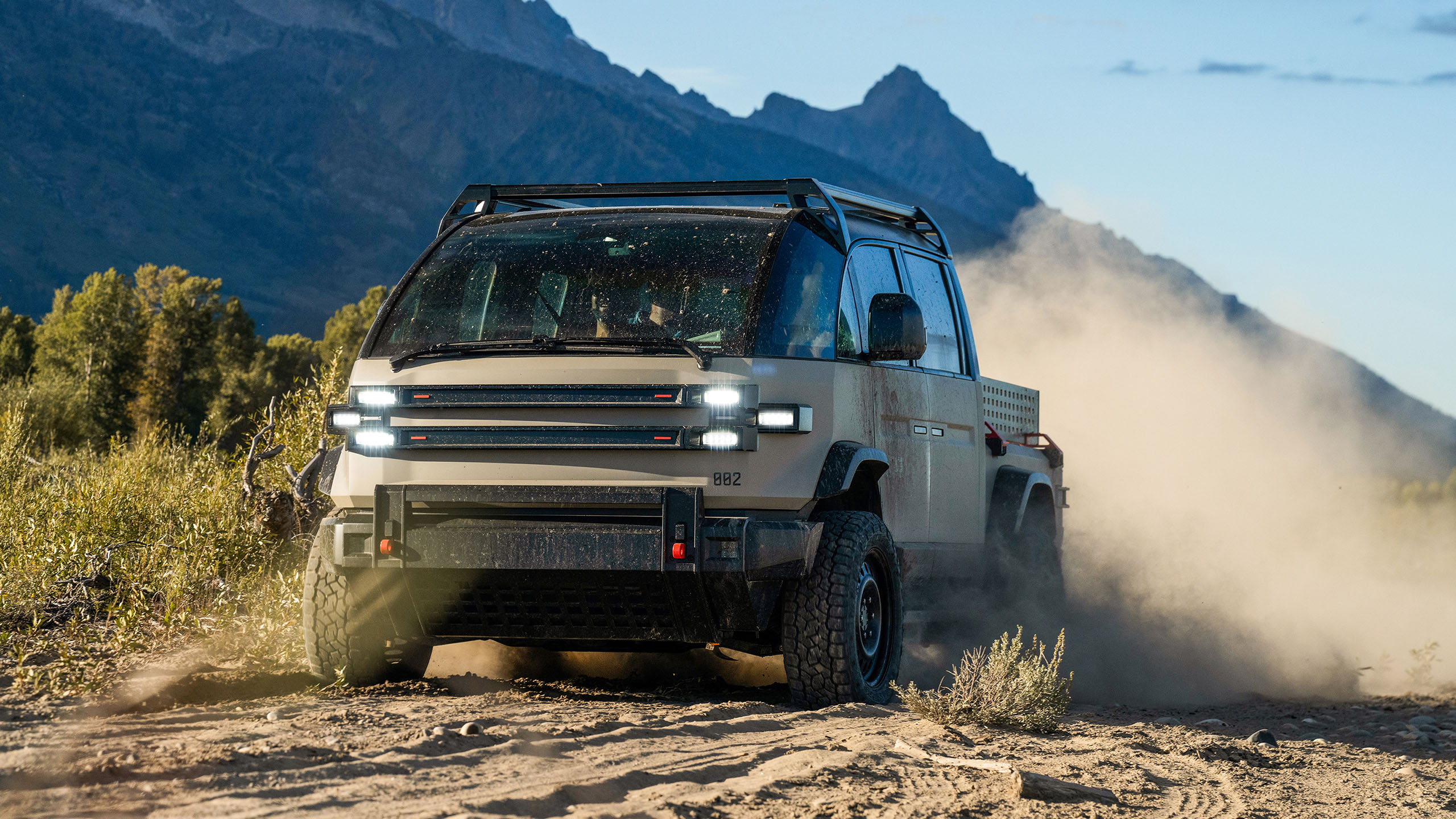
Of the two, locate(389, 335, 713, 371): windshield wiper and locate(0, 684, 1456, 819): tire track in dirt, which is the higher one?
locate(389, 335, 713, 371): windshield wiper

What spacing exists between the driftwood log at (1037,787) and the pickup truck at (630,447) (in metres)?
0.96

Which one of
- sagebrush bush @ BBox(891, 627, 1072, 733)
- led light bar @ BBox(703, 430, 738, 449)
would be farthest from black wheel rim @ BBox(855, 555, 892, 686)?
led light bar @ BBox(703, 430, 738, 449)

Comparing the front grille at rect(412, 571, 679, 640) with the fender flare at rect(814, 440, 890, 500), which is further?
the fender flare at rect(814, 440, 890, 500)

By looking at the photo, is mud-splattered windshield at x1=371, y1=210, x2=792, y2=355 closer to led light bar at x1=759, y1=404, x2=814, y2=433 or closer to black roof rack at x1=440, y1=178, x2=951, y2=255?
black roof rack at x1=440, y1=178, x2=951, y2=255

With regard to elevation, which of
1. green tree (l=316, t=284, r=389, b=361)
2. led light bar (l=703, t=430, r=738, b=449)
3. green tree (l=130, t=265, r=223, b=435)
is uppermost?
green tree (l=316, t=284, r=389, b=361)

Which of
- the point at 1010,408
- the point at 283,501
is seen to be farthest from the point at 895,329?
the point at 283,501

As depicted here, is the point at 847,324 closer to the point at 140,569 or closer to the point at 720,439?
the point at 720,439

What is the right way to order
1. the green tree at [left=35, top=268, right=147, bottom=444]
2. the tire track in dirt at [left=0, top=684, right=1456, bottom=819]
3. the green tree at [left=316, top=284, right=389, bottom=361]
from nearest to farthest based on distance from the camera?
the tire track in dirt at [left=0, top=684, right=1456, bottom=819] < the green tree at [left=35, top=268, right=147, bottom=444] < the green tree at [left=316, top=284, right=389, bottom=361]

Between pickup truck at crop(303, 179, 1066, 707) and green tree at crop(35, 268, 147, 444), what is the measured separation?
24685 millimetres

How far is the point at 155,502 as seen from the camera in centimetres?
988

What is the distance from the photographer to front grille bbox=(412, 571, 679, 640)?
5.70 metres

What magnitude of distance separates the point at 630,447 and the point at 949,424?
8.72ft

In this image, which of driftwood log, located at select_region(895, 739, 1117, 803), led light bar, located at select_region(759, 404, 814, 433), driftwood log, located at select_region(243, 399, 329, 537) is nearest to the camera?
driftwood log, located at select_region(895, 739, 1117, 803)

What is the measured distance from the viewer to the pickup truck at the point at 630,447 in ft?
18.5
